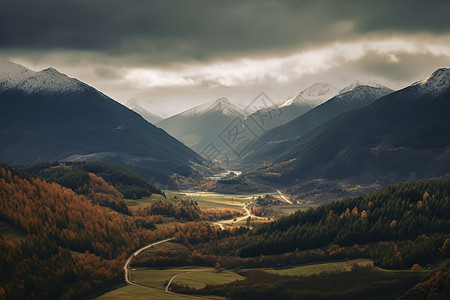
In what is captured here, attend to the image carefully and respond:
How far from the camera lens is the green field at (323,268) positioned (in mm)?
181375

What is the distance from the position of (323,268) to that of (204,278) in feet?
160

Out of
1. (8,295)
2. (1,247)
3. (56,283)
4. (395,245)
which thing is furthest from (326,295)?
(1,247)

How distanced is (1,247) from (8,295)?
37759 millimetres

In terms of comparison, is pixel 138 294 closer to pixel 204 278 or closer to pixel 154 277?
pixel 154 277

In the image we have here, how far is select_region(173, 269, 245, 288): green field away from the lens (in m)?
171

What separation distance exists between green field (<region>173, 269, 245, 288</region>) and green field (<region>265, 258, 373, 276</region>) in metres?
19.1

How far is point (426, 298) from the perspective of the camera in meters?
131

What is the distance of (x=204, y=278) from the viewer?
588ft

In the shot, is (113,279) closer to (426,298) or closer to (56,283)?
(56,283)

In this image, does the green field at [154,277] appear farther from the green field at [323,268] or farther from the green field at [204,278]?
the green field at [323,268]

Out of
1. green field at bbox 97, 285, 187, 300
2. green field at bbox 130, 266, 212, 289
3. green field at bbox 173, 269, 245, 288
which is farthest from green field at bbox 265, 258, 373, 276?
green field at bbox 97, 285, 187, 300

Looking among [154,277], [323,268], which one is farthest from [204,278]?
[323,268]

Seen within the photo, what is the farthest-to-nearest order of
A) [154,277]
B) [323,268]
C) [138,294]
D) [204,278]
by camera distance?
[323,268] < [154,277] < [204,278] < [138,294]

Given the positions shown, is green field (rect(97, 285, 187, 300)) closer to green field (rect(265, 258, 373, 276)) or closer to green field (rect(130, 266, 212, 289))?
green field (rect(130, 266, 212, 289))
